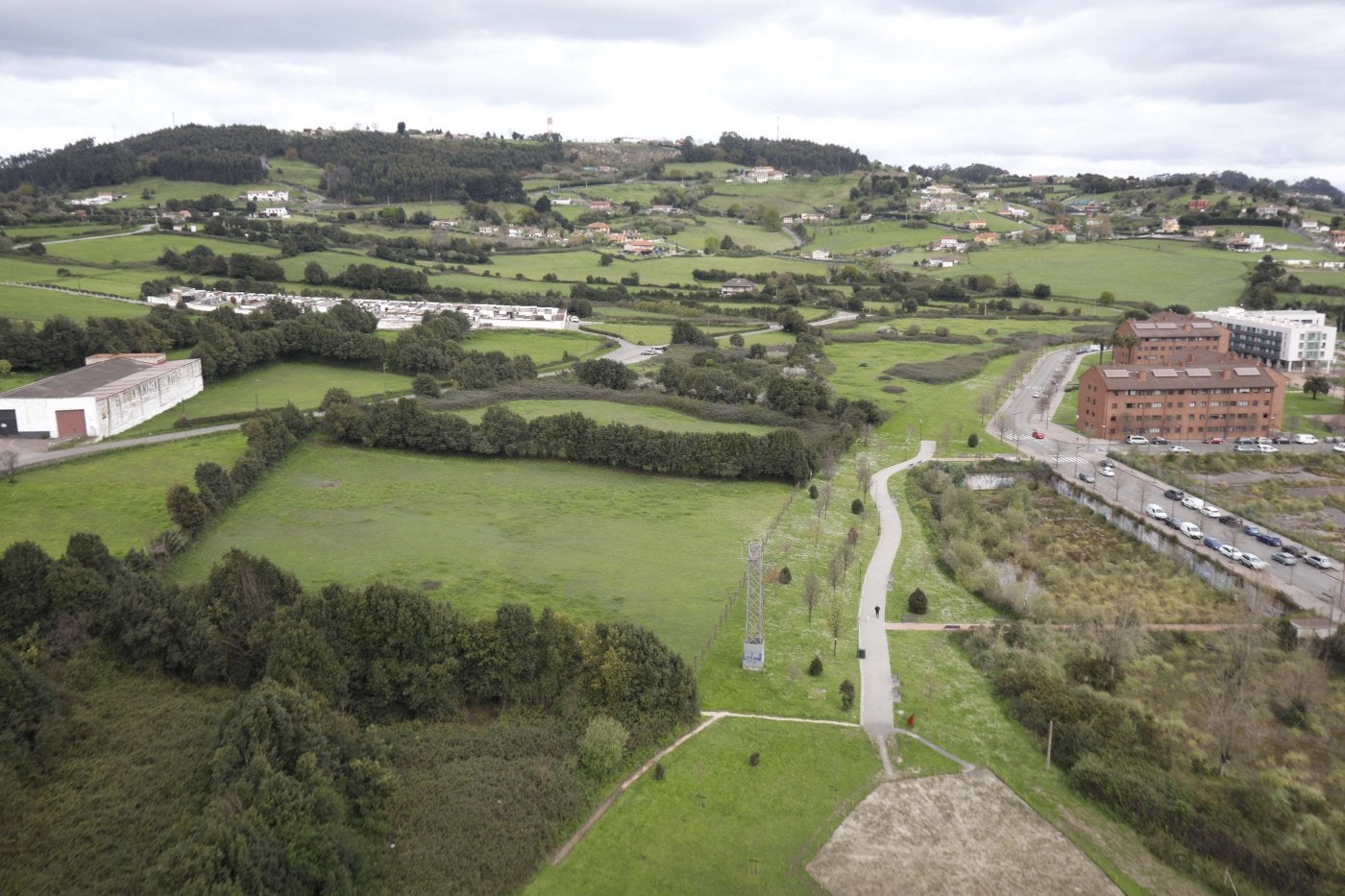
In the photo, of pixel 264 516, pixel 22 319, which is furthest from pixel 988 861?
pixel 22 319

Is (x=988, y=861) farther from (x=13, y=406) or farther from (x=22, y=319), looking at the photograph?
(x=22, y=319)

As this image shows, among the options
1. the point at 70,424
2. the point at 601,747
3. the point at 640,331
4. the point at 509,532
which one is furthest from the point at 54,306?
the point at 601,747

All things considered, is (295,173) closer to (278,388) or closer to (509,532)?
(278,388)

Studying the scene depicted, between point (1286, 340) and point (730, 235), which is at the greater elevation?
point (730, 235)

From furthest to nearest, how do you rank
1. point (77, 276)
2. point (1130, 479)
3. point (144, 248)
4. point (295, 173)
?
point (295, 173), point (144, 248), point (77, 276), point (1130, 479)

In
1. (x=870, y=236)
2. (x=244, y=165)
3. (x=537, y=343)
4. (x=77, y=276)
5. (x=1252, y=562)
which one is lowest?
(x=1252, y=562)

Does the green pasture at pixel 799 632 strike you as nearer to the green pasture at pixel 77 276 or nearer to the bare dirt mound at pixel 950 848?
the bare dirt mound at pixel 950 848
